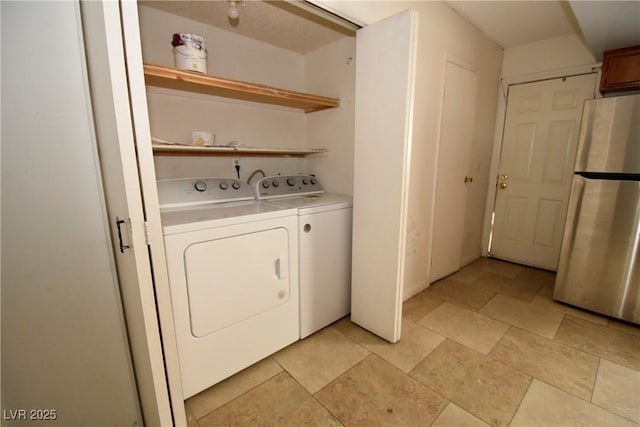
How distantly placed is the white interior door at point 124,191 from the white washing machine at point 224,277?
7.3 inches

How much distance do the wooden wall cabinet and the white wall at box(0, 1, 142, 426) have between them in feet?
11.6

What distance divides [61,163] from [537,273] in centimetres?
399

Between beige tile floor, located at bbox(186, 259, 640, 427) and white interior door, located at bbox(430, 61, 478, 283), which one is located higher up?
white interior door, located at bbox(430, 61, 478, 283)

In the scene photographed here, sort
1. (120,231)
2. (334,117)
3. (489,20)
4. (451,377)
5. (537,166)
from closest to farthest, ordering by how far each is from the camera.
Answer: (120,231)
(451,377)
(334,117)
(489,20)
(537,166)

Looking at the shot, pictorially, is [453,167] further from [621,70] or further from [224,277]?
[224,277]

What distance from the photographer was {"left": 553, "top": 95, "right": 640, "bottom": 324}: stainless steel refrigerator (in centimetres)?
195

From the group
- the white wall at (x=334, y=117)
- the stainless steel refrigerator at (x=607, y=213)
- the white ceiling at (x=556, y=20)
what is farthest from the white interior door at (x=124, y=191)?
the stainless steel refrigerator at (x=607, y=213)

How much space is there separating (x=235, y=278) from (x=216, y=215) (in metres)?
0.35

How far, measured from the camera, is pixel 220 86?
1.64 metres

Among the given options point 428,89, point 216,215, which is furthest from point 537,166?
point 216,215

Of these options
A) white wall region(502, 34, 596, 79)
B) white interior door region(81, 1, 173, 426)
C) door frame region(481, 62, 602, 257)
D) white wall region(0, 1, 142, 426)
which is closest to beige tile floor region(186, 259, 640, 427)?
white interior door region(81, 1, 173, 426)

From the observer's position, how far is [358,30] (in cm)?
169

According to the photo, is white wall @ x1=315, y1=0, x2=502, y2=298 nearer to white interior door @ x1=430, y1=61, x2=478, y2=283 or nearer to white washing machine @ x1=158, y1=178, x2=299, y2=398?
white interior door @ x1=430, y1=61, x2=478, y2=283

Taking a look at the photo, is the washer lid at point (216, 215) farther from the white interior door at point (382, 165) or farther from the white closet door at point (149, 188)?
the white interior door at point (382, 165)
